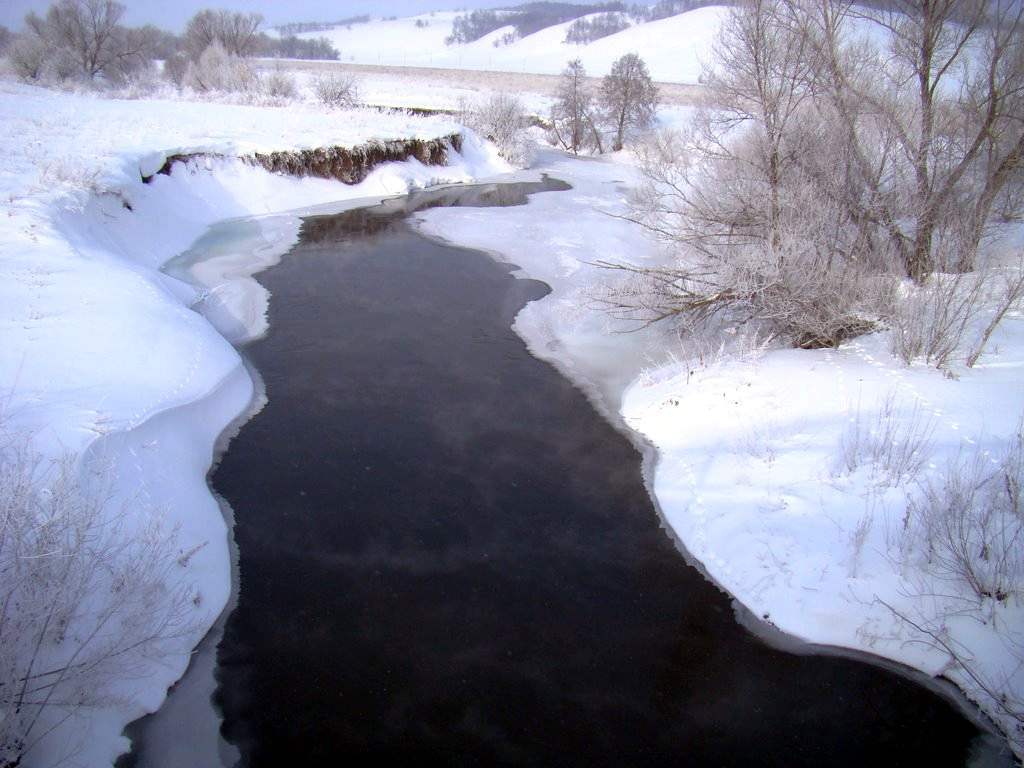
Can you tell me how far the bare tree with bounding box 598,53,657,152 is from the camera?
37562mm

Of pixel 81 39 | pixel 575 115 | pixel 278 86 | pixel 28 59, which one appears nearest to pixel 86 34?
pixel 81 39

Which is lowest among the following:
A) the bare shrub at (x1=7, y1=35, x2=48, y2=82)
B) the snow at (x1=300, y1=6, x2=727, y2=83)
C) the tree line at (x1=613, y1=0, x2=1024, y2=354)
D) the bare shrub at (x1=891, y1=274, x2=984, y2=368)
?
the bare shrub at (x1=891, y1=274, x2=984, y2=368)

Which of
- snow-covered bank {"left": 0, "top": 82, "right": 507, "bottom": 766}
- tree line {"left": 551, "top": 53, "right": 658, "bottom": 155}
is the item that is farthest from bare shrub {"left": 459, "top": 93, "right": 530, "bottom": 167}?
snow-covered bank {"left": 0, "top": 82, "right": 507, "bottom": 766}

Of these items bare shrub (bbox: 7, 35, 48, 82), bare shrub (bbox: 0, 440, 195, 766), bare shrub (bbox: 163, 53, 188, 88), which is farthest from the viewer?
bare shrub (bbox: 163, 53, 188, 88)

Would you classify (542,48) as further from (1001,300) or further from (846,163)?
(1001,300)

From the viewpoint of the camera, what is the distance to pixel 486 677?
5023 millimetres

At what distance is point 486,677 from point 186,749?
6.89 feet

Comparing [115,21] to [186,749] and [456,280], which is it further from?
[186,749]

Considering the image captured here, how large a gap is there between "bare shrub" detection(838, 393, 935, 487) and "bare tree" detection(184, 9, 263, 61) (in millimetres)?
54205

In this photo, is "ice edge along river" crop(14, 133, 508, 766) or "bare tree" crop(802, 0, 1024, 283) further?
"bare tree" crop(802, 0, 1024, 283)

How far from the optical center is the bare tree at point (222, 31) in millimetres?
49188

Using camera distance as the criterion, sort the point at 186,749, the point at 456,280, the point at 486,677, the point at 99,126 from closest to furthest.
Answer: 1. the point at 186,749
2. the point at 486,677
3. the point at 456,280
4. the point at 99,126

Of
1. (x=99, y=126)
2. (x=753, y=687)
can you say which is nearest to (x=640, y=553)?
(x=753, y=687)

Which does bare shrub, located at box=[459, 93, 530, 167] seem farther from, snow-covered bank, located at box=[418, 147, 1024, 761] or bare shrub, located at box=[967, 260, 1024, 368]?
bare shrub, located at box=[967, 260, 1024, 368]
